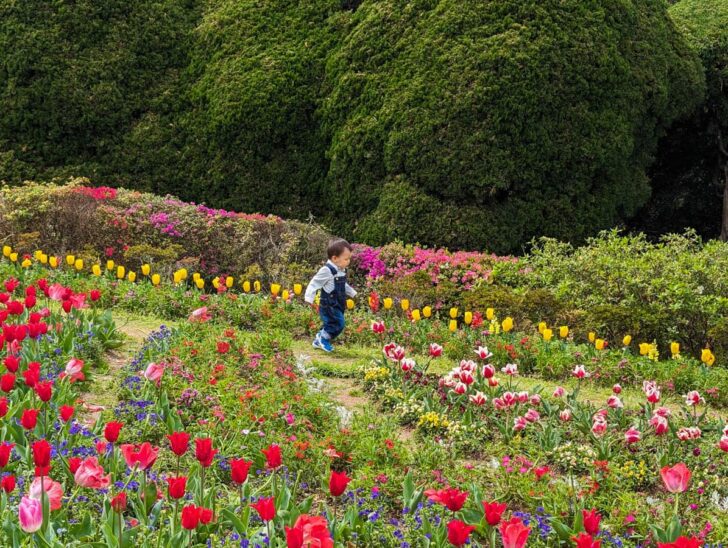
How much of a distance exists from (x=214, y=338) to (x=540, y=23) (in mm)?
8180

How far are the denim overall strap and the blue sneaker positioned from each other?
1.04ft

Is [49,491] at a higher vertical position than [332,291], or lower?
higher

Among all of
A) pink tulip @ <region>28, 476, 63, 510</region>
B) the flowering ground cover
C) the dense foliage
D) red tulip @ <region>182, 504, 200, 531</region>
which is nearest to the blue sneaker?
the flowering ground cover

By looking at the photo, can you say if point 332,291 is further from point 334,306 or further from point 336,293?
point 334,306

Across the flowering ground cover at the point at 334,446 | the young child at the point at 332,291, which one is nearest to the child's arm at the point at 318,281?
the young child at the point at 332,291

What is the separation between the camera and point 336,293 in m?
6.82

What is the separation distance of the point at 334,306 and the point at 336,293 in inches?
5.1

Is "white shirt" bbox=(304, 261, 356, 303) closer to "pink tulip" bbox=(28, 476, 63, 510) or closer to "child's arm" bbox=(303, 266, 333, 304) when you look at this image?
"child's arm" bbox=(303, 266, 333, 304)

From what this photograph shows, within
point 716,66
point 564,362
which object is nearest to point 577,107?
point 716,66

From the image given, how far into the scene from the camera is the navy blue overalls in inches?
268

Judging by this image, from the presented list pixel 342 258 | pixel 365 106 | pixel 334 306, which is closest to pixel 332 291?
pixel 334 306

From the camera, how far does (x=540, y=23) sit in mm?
11648

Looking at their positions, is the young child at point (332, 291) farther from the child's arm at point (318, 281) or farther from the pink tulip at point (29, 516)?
the pink tulip at point (29, 516)

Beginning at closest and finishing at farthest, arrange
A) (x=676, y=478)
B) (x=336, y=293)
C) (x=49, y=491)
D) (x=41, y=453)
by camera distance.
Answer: (x=41, y=453), (x=49, y=491), (x=676, y=478), (x=336, y=293)
